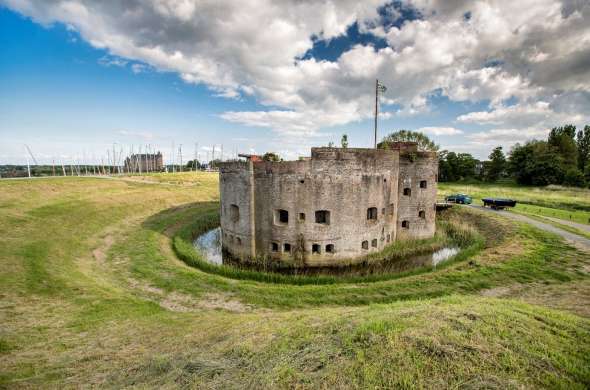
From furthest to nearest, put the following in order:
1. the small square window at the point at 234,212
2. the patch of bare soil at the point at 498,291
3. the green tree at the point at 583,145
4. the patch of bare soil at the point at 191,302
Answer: the green tree at the point at 583,145 → the small square window at the point at 234,212 → the patch of bare soil at the point at 498,291 → the patch of bare soil at the point at 191,302

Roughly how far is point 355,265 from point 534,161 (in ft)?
188

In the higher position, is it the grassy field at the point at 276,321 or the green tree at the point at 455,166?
the green tree at the point at 455,166

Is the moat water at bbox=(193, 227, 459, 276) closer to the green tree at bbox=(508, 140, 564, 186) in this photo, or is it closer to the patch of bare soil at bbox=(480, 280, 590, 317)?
the patch of bare soil at bbox=(480, 280, 590, 317)

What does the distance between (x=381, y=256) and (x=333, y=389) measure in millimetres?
14639

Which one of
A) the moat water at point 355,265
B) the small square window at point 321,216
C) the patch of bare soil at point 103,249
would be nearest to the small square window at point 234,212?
the moat water at point 355,265

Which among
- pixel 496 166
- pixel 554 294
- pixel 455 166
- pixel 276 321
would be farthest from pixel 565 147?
pixel 276 321

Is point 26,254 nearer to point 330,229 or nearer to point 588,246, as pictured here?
point 330,229

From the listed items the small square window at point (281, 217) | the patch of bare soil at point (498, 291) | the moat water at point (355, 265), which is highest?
the small square window at point (281, 217)

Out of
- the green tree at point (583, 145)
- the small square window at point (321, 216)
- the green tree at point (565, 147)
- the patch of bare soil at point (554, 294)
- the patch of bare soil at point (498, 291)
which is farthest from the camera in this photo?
the green tree at point (583, 145)

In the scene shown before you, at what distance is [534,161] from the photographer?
5375 centimetres

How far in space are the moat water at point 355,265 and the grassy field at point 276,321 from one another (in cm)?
184

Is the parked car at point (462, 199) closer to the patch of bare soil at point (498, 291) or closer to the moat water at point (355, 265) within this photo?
the moat water at point (355, 265)

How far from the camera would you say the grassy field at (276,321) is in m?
4.53

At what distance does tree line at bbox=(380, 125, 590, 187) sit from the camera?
5069 centimetres
